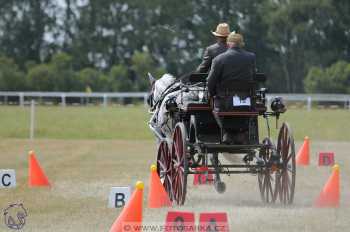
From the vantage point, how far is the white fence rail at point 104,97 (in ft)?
164

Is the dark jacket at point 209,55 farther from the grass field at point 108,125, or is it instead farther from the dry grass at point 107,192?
the grass field at point 108,125

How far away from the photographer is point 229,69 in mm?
11469

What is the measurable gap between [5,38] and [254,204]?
6664 centimetres

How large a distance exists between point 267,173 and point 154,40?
61569 mm

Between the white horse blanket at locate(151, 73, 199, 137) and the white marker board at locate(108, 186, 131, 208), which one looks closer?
the white marker board at locate(108, 186, 131, 208)

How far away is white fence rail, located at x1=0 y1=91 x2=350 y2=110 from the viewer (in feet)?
164

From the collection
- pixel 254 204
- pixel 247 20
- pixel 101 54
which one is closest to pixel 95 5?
pixel 101 54

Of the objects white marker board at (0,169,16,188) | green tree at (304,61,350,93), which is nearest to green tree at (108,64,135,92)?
green tree at (304,61,350,93)

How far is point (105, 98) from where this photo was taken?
52.7 m

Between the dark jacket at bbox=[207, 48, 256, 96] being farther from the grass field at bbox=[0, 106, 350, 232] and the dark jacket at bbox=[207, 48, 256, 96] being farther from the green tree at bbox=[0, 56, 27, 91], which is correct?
the green tree at bbox=[0, 56, 27, 91]

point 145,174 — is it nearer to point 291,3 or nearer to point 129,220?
point 129,220

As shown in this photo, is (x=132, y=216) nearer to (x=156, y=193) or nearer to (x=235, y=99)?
(x=156, y=193)

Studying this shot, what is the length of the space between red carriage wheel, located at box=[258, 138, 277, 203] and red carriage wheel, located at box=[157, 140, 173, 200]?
1.25 meters

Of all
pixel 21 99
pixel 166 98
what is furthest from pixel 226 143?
pixel 21 99
